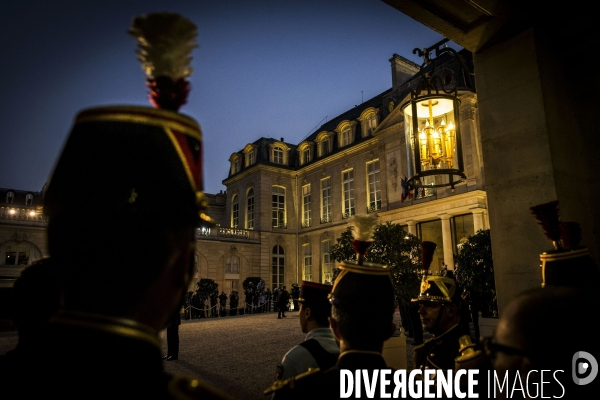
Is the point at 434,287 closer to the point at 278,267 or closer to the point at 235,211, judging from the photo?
the point at 278,267

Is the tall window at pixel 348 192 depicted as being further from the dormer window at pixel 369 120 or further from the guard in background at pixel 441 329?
the guard in background at pixel 441 329

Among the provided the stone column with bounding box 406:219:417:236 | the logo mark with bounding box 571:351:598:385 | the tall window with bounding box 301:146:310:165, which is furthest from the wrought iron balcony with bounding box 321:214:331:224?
the logo mark with bounding box 571:351:598:385

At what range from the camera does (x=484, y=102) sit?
409 cm

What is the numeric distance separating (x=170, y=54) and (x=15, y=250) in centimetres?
2598

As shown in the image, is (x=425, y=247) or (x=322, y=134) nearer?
(x=425, y=247)

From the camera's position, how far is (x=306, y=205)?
30.4 m

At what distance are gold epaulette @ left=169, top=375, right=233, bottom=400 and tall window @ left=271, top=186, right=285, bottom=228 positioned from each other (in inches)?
1153

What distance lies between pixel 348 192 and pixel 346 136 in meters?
4.10

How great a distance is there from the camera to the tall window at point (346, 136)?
27.5m

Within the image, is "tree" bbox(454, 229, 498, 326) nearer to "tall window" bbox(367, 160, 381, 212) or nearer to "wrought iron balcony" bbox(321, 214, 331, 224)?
"tall window" bbox(367, 160, 381, 212)

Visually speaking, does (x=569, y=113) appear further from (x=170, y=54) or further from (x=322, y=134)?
(x=322, y=134)

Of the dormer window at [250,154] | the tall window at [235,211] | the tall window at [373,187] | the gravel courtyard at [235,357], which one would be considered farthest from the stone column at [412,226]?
the tall window at [235,211]

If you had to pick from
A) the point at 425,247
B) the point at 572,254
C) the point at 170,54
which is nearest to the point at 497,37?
the point at 425,247

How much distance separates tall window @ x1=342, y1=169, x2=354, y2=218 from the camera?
26516 millimetres
